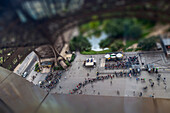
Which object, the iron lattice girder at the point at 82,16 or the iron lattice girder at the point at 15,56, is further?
the iron lattice girder at the point at 82,16

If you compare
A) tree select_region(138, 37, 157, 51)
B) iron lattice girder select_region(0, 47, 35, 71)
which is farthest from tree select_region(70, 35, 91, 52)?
tree select_region(138, 37, 157, 51)

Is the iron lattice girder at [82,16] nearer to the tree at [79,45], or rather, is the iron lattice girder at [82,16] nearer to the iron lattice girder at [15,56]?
the tree at [79,45]

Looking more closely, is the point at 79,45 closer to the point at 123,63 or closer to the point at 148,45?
the point at 123,63

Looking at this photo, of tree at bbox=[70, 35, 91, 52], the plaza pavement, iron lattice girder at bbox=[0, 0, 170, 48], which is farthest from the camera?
iron lattice girder at bbox=[0, 0, 170, 48]

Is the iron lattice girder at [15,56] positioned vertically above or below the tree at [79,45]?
below

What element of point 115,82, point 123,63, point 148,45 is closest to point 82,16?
point 148,45

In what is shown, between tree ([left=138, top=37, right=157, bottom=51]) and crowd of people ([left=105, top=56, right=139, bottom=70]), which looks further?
tree ([left=138, top=37, right=157, bottom=51])

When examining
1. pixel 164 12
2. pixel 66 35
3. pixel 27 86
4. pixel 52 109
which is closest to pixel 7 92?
pixel 27 86

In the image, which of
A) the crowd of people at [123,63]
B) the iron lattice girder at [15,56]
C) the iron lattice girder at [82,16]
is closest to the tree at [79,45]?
the crowd of people at [123,63]

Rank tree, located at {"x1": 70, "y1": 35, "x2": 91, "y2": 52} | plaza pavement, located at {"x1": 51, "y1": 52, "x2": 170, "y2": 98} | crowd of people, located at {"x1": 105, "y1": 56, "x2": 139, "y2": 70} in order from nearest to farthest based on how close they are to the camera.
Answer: plaza pavement, located at {"x1": 51, "y1": 52, "x2": 170, "y2": 98} < crowd of people, located at {"x1": 105, "y1": 56, "x2": 139, "y2": 70} < tree, located at {"x1": 70, "y1": 35, "x2": 91, "y2": 52}

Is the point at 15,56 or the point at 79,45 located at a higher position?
the point at 79,45

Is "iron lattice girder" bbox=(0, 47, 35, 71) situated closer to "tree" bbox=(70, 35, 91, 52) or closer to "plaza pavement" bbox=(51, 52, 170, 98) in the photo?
"plaza pavement" bbox=(51, 52, 170, 98)
